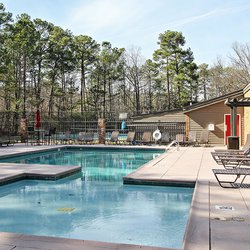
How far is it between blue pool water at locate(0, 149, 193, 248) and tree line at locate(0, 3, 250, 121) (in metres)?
16.2

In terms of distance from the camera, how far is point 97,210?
19.0ft

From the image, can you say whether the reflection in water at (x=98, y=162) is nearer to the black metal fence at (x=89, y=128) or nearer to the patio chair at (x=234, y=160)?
the patio chair at (x=234, y=160)

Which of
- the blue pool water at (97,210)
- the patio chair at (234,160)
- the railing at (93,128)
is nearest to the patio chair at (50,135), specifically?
the railing at (93,128)

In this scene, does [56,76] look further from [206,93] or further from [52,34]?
[206,93]

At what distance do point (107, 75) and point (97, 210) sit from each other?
26.8 m

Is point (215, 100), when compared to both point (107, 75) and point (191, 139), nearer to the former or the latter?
point (191, 139)

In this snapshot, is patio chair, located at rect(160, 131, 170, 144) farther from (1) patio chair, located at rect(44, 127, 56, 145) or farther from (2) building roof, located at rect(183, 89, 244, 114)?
(1) patio chair, located at rect(44, 127, 56, 145)

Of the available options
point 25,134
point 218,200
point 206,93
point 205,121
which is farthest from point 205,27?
point 206,93

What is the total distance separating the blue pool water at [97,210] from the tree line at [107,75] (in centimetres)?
1618

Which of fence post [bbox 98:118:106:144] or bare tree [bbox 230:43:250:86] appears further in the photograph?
bare tree [bbox 230:43:250:86]

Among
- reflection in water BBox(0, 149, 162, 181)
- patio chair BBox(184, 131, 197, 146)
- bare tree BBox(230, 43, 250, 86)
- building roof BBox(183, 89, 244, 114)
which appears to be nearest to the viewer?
reflection in water BBox(0, 149, 162, 181)

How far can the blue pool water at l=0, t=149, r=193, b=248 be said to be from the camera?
4.65 m

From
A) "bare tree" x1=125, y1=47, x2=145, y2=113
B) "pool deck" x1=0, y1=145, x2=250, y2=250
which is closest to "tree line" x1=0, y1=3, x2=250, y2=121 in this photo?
"bare tree" x1=125, y1=47, x2=145, y2=113

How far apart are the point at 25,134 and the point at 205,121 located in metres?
10.0
